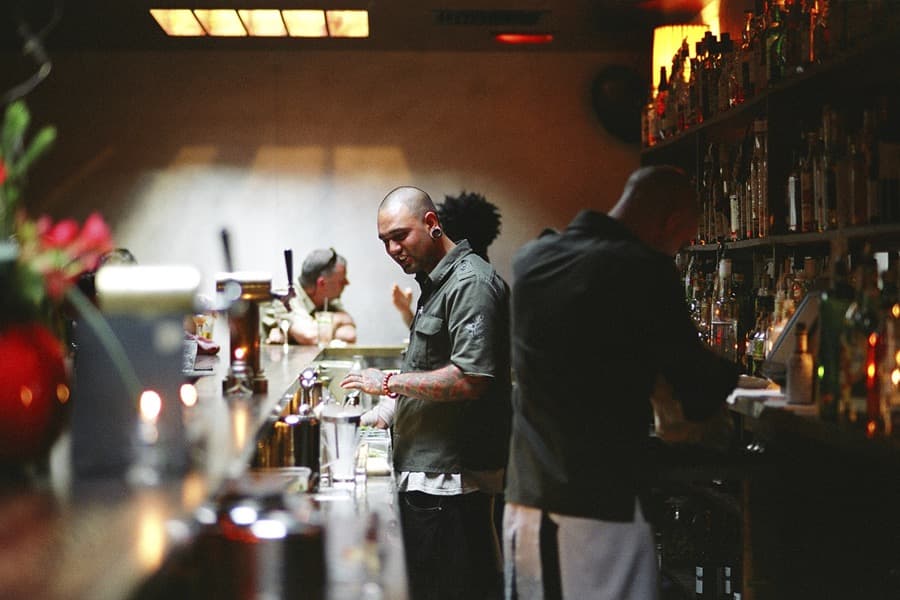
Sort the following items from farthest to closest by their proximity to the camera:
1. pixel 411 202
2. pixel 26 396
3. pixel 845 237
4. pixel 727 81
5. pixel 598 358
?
1. pixel 727 81
2. pixel 411 202
3. pixel 845 237
4. pixel 598 358
5. pixel 26 396

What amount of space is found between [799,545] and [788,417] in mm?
525

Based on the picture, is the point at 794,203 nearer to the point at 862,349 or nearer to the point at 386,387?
the point at 862,349

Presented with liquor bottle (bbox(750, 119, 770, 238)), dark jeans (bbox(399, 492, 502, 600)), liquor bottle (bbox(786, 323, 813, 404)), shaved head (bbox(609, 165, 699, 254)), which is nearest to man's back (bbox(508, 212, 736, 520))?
shaved head (bbox(609, 165, 699, 254))

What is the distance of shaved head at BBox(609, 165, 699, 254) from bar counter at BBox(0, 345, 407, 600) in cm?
89

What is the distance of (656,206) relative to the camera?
2207 millimetres

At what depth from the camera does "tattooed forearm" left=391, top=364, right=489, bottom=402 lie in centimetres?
273

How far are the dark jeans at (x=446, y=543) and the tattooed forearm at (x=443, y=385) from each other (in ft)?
1.05

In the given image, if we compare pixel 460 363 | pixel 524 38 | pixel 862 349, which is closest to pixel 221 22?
pixel 524 38

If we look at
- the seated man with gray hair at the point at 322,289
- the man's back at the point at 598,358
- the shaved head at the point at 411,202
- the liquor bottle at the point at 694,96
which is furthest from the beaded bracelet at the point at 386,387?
the seated man with gray hair at the point at 322,289

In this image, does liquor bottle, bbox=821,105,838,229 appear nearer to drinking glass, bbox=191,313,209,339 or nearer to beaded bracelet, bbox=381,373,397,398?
beaded bracelet, bbox=381,373,397,398

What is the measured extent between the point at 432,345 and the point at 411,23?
10.1ft

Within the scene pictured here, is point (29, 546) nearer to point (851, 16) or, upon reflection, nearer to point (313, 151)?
point (851, 16)

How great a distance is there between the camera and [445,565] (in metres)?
2.84

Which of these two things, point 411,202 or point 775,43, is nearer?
point 411,202
